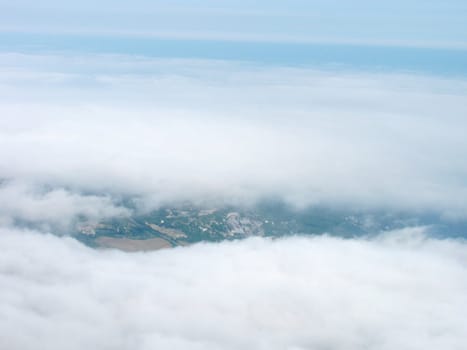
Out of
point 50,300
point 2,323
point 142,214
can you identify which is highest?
point 142,214

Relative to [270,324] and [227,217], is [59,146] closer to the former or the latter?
[227,217]

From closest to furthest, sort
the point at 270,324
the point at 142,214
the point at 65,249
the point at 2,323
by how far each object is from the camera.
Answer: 1. the point at 2,323
2. the point at 270,324
3. the point at 65,249
4. the point at 142,214

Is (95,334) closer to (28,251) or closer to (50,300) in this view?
(50,300)

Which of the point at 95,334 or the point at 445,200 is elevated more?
the point at 445,200

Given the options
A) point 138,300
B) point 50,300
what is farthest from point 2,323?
point 138,300

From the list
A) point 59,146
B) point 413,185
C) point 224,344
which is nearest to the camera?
point 224,344

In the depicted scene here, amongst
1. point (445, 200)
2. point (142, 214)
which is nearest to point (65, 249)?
point (142, 214)

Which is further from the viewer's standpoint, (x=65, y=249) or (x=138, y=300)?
(x=65, y=249)
